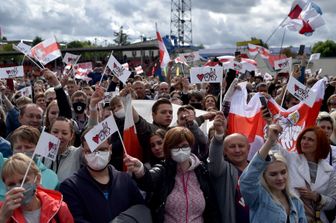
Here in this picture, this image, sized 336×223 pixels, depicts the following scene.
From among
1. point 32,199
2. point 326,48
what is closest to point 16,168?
point 32,199

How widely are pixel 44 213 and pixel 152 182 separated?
100 centimetres

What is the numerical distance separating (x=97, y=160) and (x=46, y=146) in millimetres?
443

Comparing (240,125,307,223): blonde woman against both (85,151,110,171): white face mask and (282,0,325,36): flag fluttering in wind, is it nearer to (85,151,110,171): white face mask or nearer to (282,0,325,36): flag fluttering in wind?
(85,151,110,171): white face mask

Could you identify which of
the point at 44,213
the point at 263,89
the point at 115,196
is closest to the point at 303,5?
the point at 263,89

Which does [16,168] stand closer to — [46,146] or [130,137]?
→ [46,146]

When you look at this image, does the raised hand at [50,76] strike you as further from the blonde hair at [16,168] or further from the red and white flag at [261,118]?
the blonde hair at [16,168]

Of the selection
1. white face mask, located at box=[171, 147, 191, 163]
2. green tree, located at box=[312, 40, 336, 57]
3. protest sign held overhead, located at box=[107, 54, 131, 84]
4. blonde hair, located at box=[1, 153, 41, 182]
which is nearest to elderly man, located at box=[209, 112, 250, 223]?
white face mask, located at box=[171, 147, 191, 163]

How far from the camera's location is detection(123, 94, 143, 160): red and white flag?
4.95 m

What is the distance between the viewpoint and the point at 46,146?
4004 millimetres

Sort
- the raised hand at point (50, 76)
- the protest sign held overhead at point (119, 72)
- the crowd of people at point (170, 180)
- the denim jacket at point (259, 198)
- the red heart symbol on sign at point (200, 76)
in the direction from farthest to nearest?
the protest sign held overhead at point (119, 72) < the red heart symbol on sign at point (200, 76) < the raised hand at point (50, 76) < the denim jacket at point (259, 198) < the crowd of people at point (170, 180)

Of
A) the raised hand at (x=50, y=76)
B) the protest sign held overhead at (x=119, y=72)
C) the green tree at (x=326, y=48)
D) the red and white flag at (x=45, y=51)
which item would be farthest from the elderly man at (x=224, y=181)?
the green tree at (x=326, y=48)

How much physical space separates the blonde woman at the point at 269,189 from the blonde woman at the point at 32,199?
1403 mm

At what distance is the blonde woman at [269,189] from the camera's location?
3.89 m

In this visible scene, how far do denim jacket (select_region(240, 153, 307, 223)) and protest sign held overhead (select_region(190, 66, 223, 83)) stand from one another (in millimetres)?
2611
